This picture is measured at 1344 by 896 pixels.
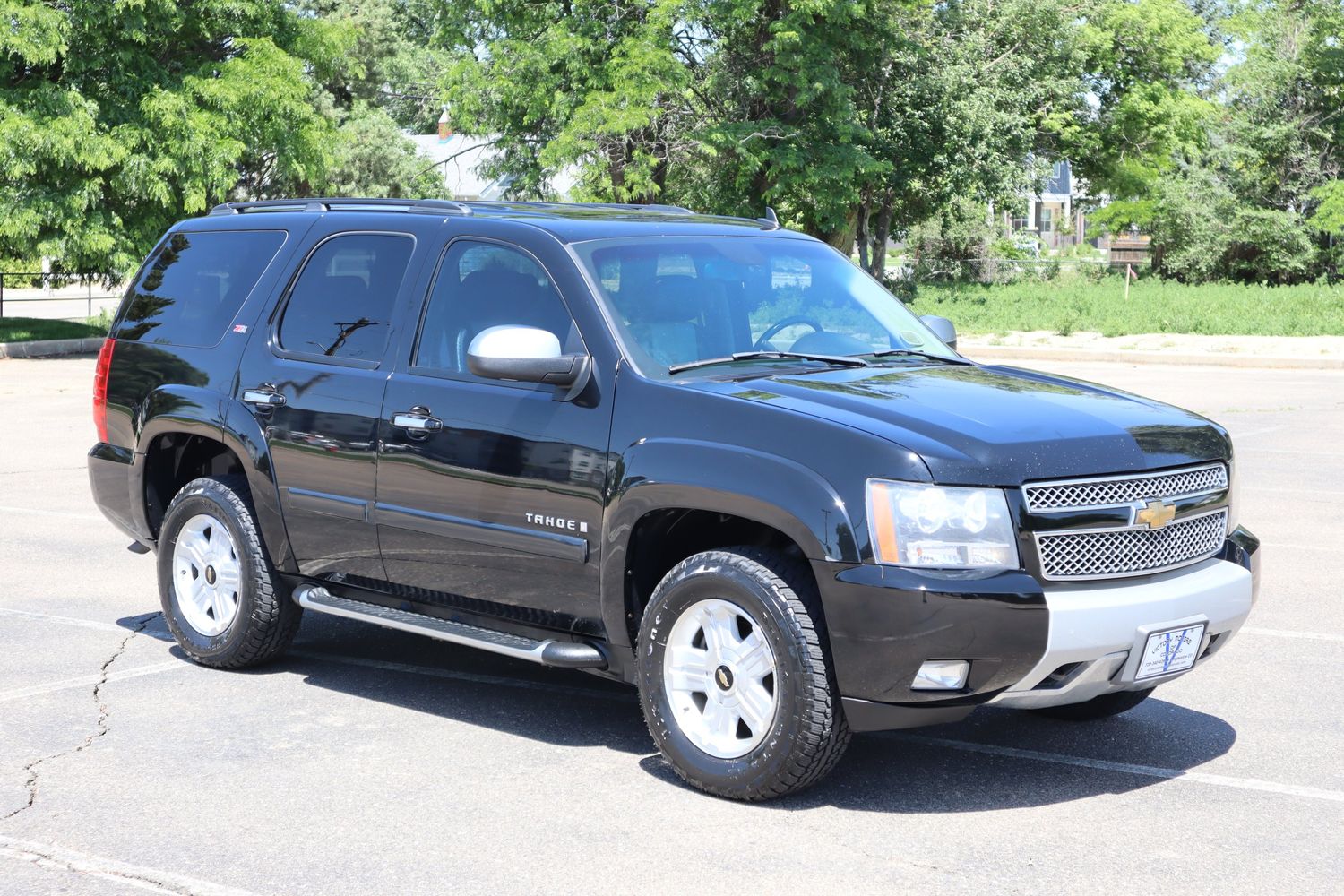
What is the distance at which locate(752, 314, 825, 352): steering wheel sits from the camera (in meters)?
5.70

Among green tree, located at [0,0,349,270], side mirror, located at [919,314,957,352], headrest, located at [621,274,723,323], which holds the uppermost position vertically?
green tree, located at [0,0,349,270]

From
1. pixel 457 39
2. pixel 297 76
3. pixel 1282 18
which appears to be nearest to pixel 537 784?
pixel 297 76

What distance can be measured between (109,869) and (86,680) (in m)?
2.37

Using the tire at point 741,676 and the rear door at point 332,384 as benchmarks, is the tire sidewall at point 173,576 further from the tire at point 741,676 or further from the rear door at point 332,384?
the tire at point 741,676

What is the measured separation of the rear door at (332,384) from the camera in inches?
239

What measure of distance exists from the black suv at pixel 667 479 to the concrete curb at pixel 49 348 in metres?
22.0

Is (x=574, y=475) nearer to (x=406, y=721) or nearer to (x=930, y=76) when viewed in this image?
(x=406, y=721)

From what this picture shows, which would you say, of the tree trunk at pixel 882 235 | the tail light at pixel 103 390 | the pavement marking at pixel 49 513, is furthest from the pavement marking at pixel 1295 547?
the tree trunk at pixel 882 235

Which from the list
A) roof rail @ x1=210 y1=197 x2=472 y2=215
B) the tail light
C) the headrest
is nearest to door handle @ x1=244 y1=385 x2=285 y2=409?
roof rail @ x1=210 y1=197 x2=472 y2=215

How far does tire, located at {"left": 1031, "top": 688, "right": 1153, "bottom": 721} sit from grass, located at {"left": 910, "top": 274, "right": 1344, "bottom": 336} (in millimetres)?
26659

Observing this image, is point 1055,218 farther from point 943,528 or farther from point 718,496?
point 943,528

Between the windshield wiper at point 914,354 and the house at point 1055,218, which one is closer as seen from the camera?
the windshield wiper at point 914,354

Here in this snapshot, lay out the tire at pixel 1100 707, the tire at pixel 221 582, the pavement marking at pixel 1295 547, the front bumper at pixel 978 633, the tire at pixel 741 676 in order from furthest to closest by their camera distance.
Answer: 1. the pavement marking at pixel 1295 547
2. the tire at pixel 221 582
3. the tire at pixel 1100 707
4. the tire at pixel 741 676
5. the front bumper at pixel 978 633

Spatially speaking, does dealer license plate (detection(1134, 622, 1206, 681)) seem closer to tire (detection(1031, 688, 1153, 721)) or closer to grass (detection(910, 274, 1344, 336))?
tire (detection(1031, 688, 1153, 721))
